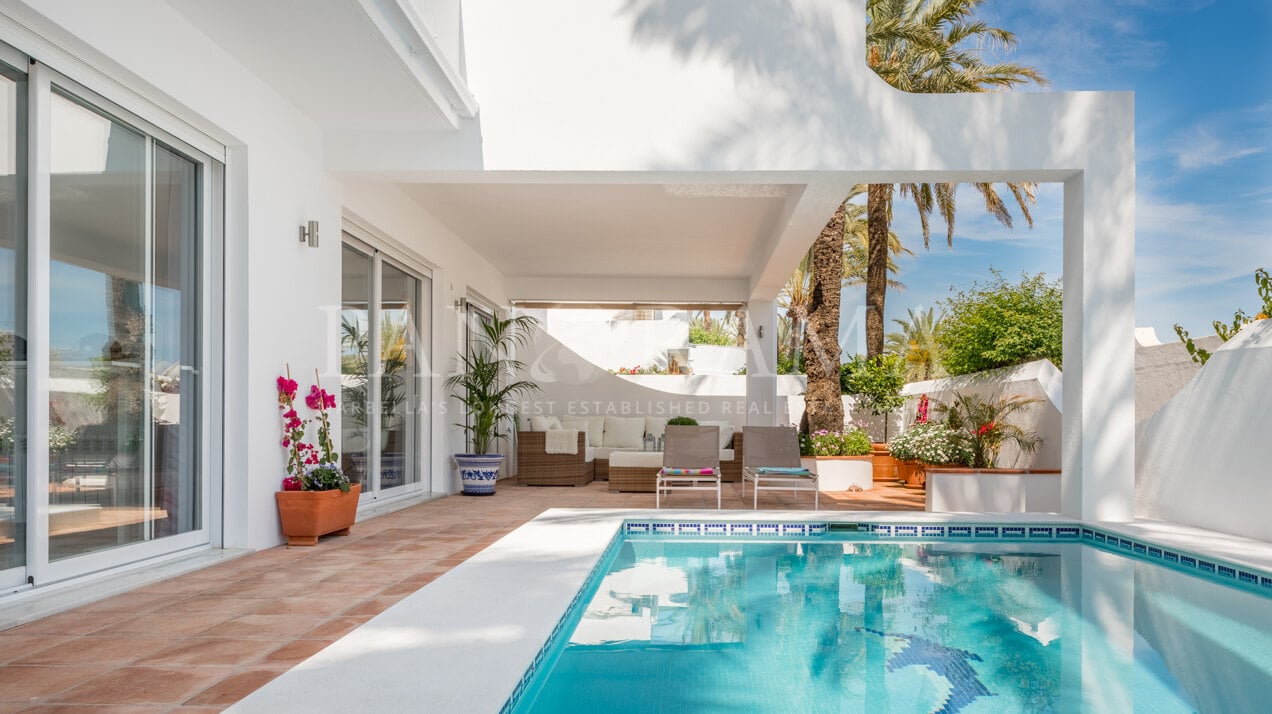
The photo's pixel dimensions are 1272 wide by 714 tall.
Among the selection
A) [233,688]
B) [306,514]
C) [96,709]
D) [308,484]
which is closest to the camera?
[96,709]

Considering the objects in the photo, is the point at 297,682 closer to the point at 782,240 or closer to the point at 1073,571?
the point at 1073,571

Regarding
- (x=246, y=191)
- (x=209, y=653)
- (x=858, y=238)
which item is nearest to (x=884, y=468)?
(x=858, y=238)

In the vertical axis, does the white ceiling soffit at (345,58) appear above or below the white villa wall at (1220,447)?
above

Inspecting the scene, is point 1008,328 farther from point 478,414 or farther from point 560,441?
point 478,414

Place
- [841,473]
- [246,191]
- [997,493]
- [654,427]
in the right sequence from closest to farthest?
[246,191] < [997,493] < [841,473] < [654,427]

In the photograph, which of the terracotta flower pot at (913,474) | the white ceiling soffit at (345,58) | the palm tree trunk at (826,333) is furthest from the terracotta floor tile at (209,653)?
the palm tree trunk at (826,333)

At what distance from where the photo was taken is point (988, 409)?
27.7ft

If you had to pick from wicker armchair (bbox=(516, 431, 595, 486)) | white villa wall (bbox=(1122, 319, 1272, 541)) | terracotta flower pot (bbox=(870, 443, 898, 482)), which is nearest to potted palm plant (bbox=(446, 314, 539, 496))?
wicker armchair (bbox=(516, 431, 595, 486))

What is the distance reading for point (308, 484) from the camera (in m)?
5.62

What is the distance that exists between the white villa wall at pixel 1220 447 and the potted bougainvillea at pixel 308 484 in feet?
20.3

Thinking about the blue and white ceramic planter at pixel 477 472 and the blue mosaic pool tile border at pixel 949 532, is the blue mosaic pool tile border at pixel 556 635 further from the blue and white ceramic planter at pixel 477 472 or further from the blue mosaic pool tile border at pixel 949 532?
the blue and white ceramic planter at pixel 477 472

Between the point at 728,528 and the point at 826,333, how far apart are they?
5.70 meters

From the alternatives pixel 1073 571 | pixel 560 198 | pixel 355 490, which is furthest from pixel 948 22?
pixel 355 490

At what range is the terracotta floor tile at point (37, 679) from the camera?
2.56m
